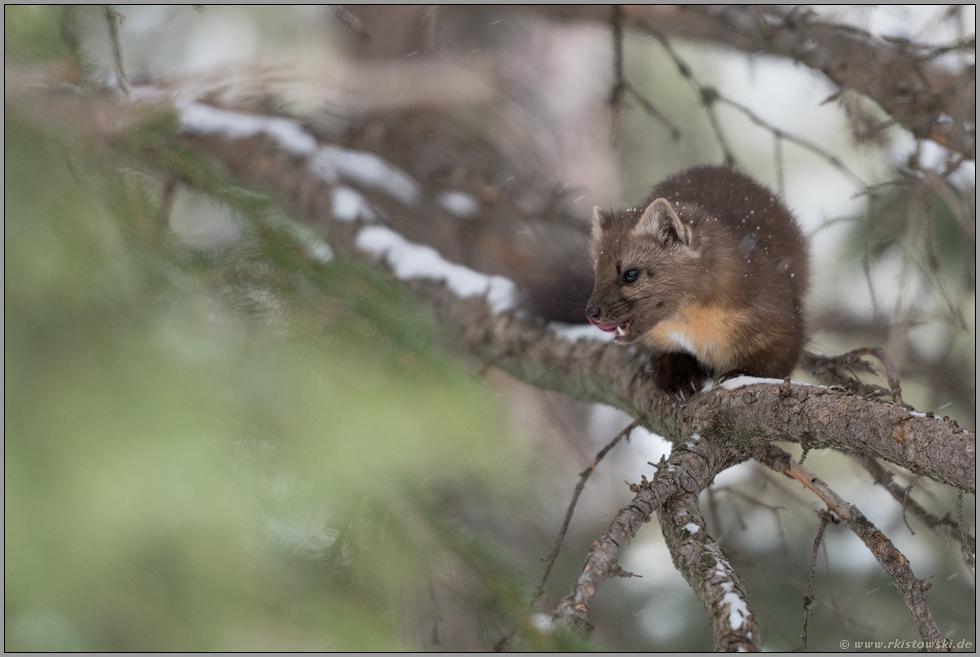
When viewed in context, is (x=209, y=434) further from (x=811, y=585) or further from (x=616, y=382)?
(x=616, y=382)

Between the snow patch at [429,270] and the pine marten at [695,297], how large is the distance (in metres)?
0.71

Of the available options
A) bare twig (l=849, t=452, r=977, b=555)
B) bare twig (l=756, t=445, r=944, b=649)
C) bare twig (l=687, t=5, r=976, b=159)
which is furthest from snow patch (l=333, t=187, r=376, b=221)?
bare twig (l=849, t=452, r=977, b=555)

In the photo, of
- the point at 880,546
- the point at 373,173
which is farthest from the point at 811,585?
the point at 373,173

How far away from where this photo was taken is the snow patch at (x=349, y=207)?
11.5 ft

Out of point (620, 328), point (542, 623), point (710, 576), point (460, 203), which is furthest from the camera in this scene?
point (460, 203)

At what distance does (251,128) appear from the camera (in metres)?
3.98

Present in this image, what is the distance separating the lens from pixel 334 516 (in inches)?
44.3

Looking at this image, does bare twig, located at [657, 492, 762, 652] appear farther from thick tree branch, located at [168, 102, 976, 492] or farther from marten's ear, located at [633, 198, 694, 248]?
marten's ear, located at [633, 198, 694, 248]

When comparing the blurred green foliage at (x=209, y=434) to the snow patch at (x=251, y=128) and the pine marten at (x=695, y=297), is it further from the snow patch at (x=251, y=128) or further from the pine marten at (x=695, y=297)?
the snow patch at (x=251, y=128)

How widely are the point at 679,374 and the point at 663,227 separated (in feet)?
1.80

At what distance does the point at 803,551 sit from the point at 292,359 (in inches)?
149

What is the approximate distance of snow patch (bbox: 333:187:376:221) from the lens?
11.5 ft

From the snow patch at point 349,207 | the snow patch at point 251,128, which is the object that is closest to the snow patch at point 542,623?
the snow patch at point 349,207

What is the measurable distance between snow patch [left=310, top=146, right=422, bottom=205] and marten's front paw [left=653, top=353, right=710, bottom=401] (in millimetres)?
2570
